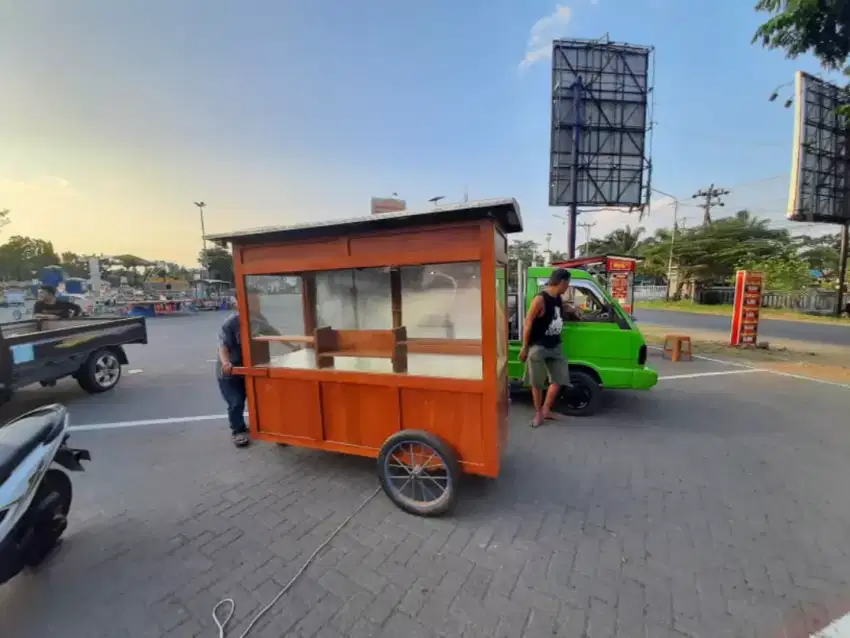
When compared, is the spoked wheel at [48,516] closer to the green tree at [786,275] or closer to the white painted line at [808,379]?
the white painted line at [808,379]

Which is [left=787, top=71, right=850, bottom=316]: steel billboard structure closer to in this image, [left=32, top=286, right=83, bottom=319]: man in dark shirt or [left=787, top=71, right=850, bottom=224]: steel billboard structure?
[left=787, top=71, right=850, bottom=224]: steel billboard structure

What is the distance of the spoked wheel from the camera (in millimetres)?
2338

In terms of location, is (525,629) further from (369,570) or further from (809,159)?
(809,159)

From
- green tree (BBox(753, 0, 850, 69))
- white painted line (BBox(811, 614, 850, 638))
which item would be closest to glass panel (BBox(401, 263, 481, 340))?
white painted line (BBox(811, 614, 850, 638))

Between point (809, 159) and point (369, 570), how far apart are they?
16.6 meters

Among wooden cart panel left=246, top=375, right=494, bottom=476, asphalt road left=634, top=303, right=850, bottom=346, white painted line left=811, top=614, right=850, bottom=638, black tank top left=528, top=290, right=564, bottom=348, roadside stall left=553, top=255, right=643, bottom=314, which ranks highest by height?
roadside stall left=553, top=255, right=643, bottom=314

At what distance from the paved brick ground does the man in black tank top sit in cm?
73

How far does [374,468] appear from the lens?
12.0 feet

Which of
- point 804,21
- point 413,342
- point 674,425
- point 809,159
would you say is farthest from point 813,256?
point 413,342

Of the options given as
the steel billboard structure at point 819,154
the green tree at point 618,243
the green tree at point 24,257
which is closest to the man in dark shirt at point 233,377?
the steel billboard structure at point 819,154

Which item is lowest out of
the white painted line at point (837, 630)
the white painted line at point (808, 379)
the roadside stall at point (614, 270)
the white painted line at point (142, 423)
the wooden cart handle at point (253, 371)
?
the white painted line at point (808, 379)

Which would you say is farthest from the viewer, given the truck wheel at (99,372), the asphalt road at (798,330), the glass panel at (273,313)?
the asphalt road at (798,330)

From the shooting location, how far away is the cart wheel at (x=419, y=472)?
282 cm

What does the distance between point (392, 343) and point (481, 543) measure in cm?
165
